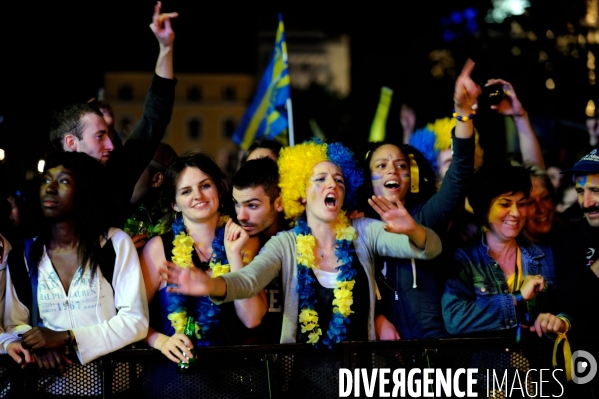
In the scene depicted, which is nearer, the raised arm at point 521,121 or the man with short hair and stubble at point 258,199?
the man with short hair and stubble at point 258,199

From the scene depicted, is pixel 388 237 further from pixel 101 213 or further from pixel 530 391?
pixel 101 213

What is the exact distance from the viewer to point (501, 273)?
4477mm

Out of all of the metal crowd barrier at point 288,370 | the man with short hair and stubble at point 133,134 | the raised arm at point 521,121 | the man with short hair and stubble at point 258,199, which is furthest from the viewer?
the raised arm at point 521,121

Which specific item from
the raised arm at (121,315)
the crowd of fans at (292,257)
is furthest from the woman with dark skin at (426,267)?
the raised arm at (121,315)

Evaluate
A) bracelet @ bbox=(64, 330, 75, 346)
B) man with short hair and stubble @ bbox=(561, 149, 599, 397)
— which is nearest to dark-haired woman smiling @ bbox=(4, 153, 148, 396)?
bracelet @ bbox=(64, 330, 75, 346)

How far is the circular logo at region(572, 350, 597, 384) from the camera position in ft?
13.0

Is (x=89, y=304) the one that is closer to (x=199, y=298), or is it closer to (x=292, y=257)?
(x=199, y=298)

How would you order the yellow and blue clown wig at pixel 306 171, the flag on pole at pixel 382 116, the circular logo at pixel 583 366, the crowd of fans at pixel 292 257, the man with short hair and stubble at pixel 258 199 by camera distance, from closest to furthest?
the circular logo at pixel 583 366, the crowd of fans at pixel 292 257, the yellow and blue clown wig at pixel 306 171, the man with short hair and stubble at pixel 258 199, the flag on pole at pixel 382 116

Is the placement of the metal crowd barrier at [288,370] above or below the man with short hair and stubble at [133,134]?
below

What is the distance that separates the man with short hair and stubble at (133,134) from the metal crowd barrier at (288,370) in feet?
4.45

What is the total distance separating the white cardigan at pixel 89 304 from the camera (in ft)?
13.2

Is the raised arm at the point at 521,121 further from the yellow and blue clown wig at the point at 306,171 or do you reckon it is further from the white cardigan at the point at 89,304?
the white cardigan at the point at 89,304

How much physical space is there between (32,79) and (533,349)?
8637 mm

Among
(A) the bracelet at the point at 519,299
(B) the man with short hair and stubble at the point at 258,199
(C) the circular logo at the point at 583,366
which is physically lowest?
(C) the circular logo at the point at 583,366
